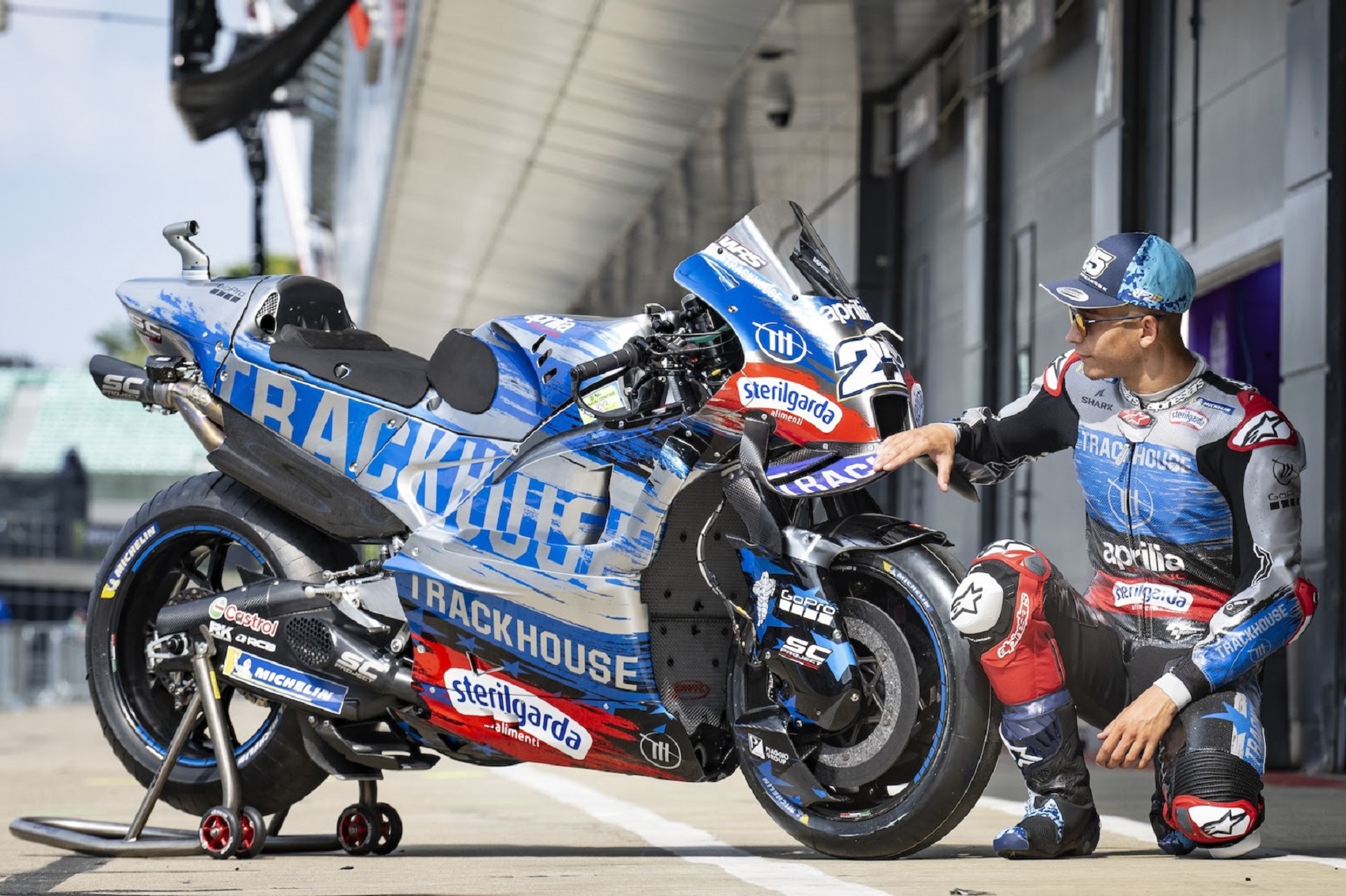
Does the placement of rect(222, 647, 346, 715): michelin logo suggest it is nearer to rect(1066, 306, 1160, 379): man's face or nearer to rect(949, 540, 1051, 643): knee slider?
rect(949, 540, 1051, 643): knee slider

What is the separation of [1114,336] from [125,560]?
3.01 meters

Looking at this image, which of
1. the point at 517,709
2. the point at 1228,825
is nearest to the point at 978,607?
the point at 1228,825

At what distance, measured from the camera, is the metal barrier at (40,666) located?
2648 centimetres

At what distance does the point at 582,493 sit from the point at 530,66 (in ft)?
41.8

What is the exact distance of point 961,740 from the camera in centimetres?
454

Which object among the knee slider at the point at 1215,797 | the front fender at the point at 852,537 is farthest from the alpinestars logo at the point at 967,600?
the knee slider at the point at 1215,797

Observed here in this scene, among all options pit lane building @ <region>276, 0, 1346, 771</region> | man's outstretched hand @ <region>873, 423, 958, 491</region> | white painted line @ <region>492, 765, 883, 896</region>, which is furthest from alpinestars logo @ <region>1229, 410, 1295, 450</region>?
pit lane building @ <region>276, 0, 1346, 771</region>

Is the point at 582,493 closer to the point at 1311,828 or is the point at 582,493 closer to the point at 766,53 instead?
the point at 1311,828

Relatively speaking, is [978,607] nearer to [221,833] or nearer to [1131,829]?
[1131,829]

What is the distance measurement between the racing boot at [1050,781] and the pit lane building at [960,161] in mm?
5584

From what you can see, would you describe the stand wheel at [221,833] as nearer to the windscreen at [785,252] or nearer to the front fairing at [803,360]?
the front fairing at [803,360]

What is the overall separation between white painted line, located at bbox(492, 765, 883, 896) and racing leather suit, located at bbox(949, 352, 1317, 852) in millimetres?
605


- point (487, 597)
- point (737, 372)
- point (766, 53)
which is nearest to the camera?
point (737, 372)

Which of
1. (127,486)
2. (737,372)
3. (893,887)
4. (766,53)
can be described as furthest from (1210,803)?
(127,486)
